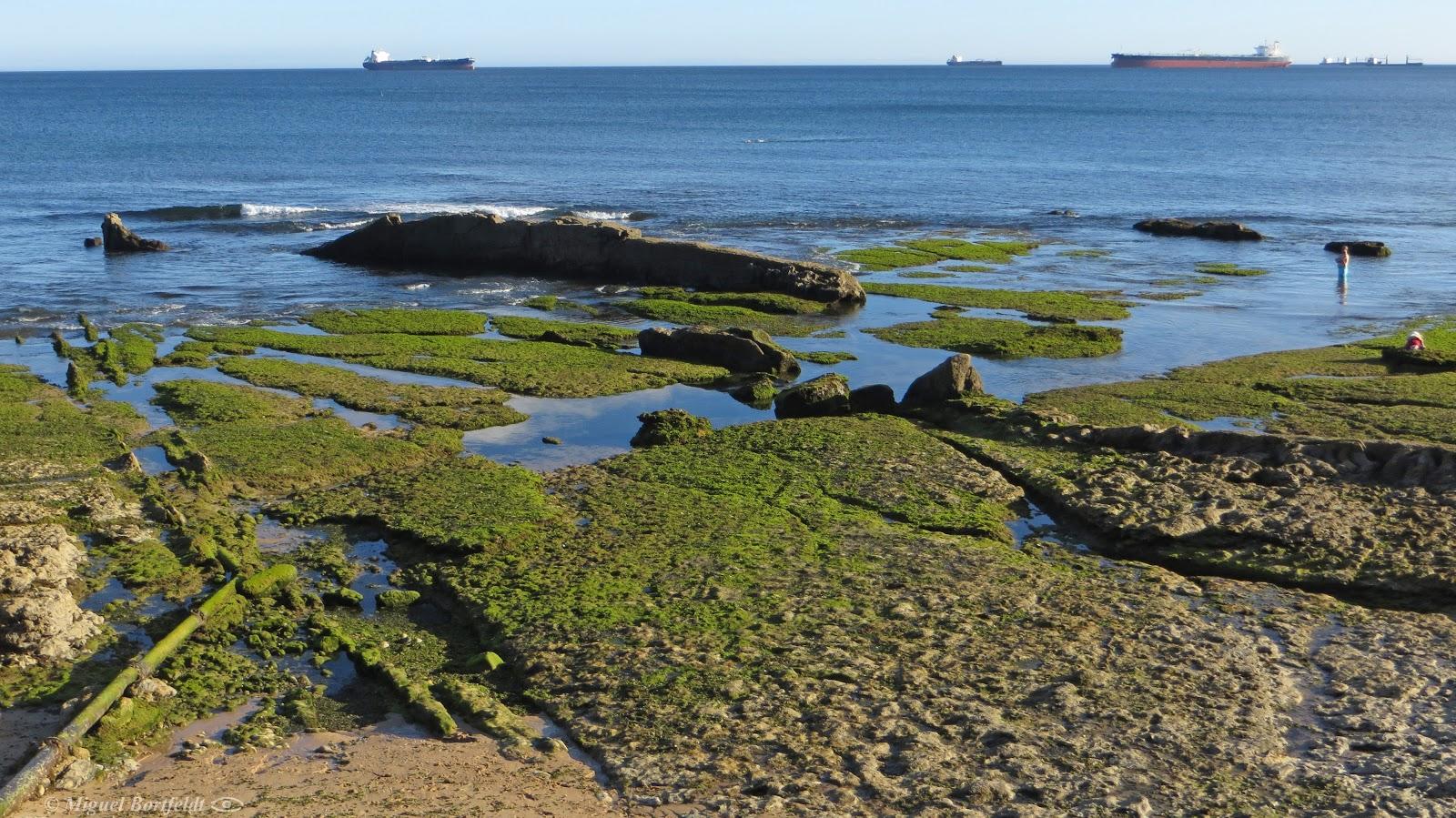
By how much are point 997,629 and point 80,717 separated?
905 centimetres

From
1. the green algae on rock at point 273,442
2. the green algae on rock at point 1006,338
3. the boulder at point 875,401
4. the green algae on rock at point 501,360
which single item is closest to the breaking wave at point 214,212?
the green algae on rock at point 501,360

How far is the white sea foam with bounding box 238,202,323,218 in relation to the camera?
6031cm

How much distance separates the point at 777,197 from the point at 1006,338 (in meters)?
38.7

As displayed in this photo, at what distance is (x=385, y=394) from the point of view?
2577 cm

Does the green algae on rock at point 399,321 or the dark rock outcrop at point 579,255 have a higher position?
the dark rock outcrop at point 579,255

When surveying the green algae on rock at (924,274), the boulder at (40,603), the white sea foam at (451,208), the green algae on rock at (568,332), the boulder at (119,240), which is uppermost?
the white sea foam at (451,208)

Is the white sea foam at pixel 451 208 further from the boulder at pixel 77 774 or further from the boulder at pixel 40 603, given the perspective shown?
the boulder at pixel 77 774

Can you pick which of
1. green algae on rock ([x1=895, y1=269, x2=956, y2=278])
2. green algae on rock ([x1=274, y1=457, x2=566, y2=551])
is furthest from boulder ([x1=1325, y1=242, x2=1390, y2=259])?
green algae on rock ([x1=274, y1=457, x2=566, y2=551])

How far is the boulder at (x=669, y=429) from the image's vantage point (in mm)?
22359

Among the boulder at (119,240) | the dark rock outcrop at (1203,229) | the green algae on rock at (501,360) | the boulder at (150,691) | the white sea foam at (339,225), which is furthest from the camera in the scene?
the white sea foam at (339,225)

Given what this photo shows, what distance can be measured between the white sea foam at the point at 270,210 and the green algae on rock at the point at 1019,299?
104ft

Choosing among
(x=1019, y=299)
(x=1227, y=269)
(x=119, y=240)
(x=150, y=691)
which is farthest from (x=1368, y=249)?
(x=150, y=691)

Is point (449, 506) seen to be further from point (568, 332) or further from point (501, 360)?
point (568, 332)

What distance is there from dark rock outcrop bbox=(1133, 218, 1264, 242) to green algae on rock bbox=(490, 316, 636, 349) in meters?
30.5
